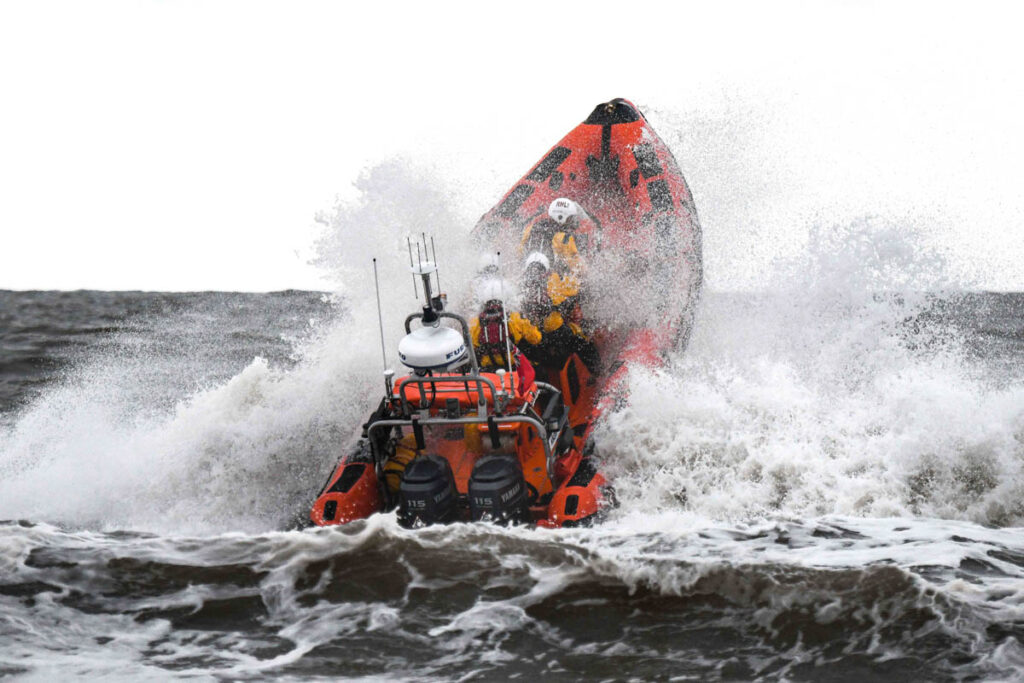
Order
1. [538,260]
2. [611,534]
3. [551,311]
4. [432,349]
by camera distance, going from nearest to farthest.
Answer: [611,534], [432,349], [551,311], [538,260]

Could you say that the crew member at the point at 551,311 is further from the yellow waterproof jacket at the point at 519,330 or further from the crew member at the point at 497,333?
the crew member at the point at 497,333

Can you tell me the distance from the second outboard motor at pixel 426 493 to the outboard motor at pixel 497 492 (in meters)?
0.16

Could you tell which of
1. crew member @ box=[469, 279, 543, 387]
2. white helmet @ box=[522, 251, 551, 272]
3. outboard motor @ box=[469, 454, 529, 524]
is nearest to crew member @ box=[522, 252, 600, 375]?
white helmet @ box=[522, 251, 551, 272]

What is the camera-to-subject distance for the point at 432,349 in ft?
17.1

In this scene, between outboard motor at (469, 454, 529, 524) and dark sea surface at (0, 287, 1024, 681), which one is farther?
outboard motor at (469, 454, 529, 524)

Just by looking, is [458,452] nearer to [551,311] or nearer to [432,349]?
[432,349]

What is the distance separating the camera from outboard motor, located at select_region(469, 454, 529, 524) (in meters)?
5.18

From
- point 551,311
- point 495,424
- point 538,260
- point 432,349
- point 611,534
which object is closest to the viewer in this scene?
point 611,534

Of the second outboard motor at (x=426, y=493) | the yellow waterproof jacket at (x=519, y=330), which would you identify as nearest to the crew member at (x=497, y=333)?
the yellow waterproof jacket at (x=519, y=330)

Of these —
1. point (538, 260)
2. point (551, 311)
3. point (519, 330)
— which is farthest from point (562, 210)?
point (519, 330)

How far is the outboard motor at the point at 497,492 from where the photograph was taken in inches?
204

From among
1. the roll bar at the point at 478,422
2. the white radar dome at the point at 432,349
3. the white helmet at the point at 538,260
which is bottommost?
the roll bar at the point at 478,422

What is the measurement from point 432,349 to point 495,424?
55 centimetres

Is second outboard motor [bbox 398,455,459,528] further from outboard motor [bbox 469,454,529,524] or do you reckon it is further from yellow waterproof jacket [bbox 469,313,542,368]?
yellow waterproof jacket [bbox 469,313,542,368]
